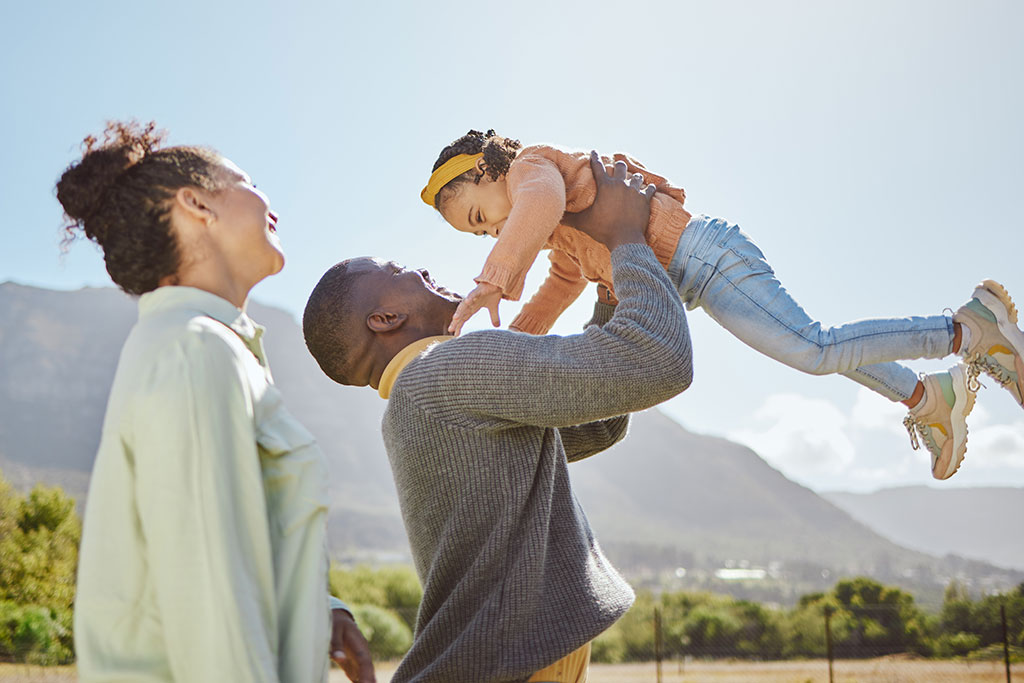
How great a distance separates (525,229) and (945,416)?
199cm

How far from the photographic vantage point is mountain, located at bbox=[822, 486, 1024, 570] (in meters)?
173

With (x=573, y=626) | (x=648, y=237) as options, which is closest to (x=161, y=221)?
(x=573, y=626)

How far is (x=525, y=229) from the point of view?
302cm

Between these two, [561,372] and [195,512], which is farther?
[561,372]

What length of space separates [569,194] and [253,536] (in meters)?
2.11

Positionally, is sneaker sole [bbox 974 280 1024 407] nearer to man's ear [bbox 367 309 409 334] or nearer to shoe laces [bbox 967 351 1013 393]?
shoe laces [bbox 967 351 1013 393]

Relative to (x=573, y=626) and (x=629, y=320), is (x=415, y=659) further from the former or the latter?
(x=629, y=320)

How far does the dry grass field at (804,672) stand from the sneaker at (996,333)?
1440cm

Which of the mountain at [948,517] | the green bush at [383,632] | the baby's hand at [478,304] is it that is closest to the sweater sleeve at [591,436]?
the baby's hand at [478,304]

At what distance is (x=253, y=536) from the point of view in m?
1.44

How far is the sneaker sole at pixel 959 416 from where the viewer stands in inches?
142

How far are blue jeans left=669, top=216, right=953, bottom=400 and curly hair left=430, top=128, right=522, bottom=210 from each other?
0.77 meters

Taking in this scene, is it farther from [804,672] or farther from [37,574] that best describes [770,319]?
[37,574]

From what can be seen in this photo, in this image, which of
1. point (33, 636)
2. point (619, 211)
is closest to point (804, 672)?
point (33, 636)
